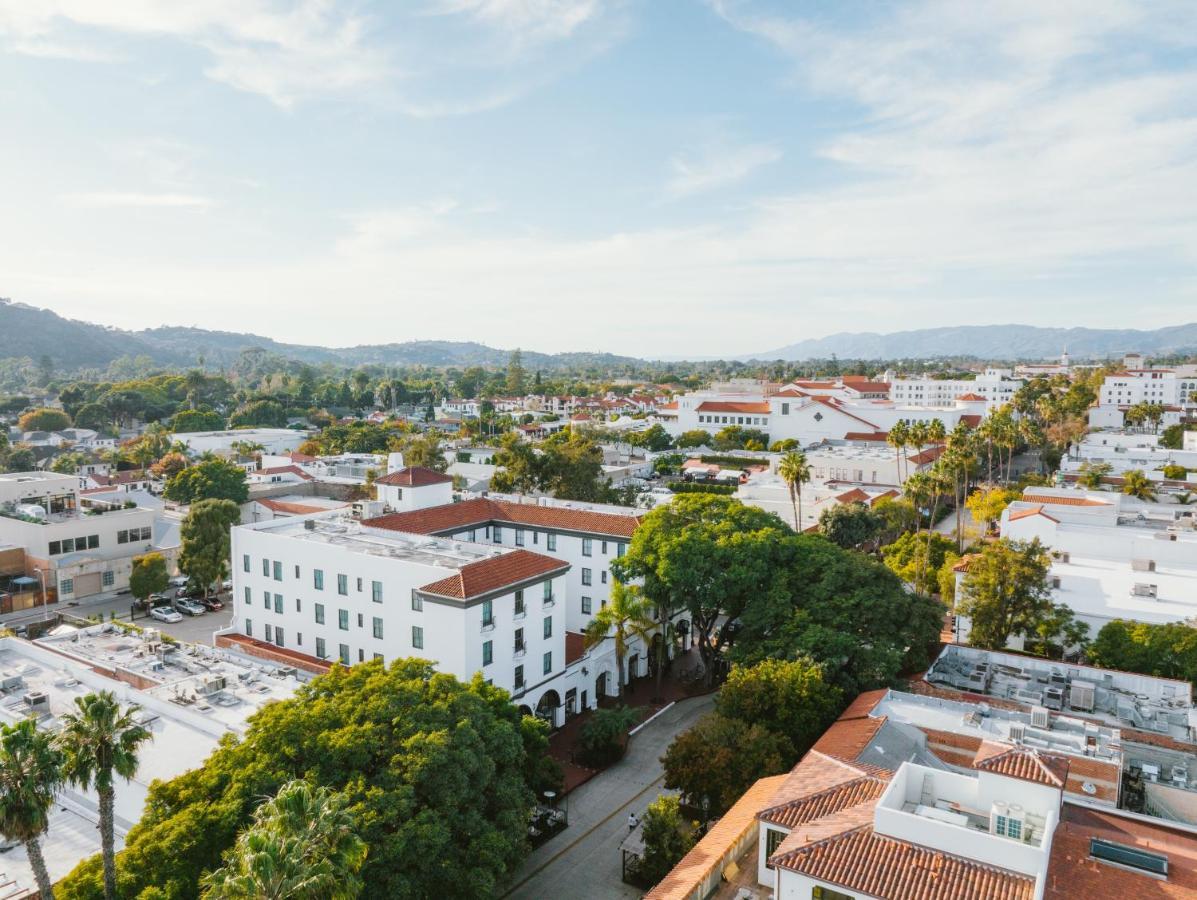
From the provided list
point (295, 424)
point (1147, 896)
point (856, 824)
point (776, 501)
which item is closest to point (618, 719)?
point (856, 824)

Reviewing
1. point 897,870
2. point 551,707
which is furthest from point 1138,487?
point 897,870

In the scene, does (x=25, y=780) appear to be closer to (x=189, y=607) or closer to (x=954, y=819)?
(x=954, y=819)

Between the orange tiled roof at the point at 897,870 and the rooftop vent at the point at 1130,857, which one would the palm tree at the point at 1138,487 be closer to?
the rooftop vent at the point at 1130,857

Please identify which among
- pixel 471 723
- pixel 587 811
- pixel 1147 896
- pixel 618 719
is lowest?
pixel 587 811

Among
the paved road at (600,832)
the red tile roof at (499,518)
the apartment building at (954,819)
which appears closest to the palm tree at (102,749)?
the paved road at (600,832)

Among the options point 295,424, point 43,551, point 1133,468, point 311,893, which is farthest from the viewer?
point 295,424

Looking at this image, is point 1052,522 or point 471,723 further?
point 1052,522

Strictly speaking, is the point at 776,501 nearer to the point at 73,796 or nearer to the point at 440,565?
the point at 440,565

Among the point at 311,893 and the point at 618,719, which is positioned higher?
the point at 311,893
